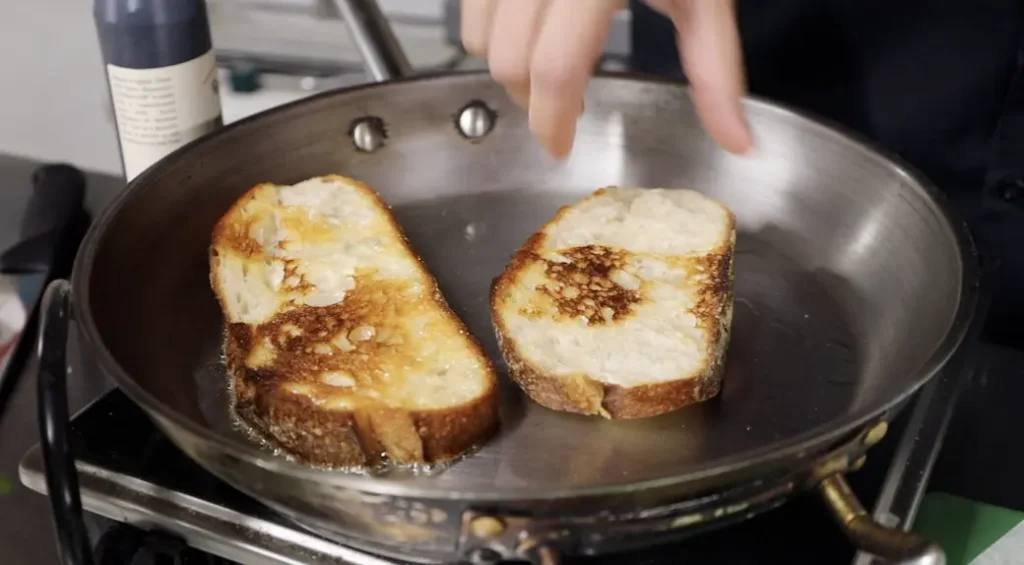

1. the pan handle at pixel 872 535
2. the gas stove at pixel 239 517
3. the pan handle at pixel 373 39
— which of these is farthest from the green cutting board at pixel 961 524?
the pan handle at pixel 373 39

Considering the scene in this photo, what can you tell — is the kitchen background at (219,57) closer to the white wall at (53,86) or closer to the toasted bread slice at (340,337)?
the white wall at (53,86)

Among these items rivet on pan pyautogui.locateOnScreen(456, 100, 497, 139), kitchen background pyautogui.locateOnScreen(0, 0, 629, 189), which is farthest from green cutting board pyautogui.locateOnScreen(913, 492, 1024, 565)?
kitchen background pyautogui.locateOnScreen(0, 0, 629, 189)

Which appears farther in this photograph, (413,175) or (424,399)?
(413,175)

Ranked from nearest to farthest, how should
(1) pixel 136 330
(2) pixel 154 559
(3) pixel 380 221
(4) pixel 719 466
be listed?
(4) pixel 719 466 → (2) pixel 154 559 → (1) pixel 136 330 → (3) pixel 380 221

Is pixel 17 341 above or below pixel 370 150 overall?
below

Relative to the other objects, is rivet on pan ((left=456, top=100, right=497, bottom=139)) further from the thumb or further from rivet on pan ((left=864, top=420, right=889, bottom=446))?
rivet on pan ((left=864, top=420, right=889, bottom=446))

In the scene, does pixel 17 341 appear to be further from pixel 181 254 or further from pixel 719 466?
pixel 719 466

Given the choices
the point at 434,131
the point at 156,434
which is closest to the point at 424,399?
the point at 156,434

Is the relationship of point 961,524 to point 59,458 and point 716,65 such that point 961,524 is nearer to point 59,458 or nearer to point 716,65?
point 716,65
